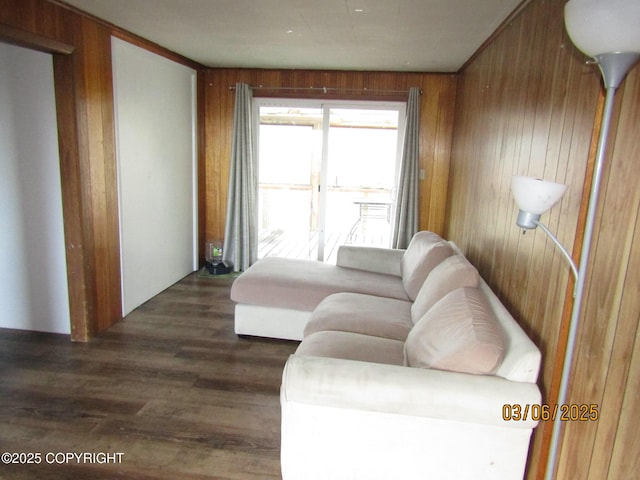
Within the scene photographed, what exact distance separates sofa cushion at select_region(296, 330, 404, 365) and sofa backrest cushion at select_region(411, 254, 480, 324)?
29cm

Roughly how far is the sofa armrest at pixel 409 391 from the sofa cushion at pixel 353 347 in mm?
333

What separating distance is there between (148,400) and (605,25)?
2.66m

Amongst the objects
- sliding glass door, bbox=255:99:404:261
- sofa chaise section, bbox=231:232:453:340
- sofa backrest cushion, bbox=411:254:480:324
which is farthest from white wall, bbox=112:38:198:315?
sofa backrest cushion, bbox=411:254:480:324

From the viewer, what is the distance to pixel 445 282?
2393 mm

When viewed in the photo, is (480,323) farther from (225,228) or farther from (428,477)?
(225,228)

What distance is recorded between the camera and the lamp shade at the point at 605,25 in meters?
1.11

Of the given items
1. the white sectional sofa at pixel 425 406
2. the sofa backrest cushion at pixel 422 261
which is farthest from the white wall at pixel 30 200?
the sofa backrest cushion at pixel 422 261

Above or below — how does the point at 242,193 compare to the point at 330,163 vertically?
below

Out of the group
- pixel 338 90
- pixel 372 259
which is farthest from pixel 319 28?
pixel 372 259

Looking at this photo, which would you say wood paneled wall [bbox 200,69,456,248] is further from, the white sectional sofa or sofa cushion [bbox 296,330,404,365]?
the white sectional sofa

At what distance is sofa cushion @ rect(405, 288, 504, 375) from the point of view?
168 centimetres

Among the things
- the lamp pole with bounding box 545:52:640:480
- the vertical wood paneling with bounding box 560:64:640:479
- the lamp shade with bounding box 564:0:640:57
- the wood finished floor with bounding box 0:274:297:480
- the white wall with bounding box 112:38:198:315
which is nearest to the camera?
the lamp shade with bounding box 564:0:640:57

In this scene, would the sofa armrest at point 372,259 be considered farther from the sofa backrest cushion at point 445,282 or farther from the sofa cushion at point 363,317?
the sofa backrest cushion at point 445,282
